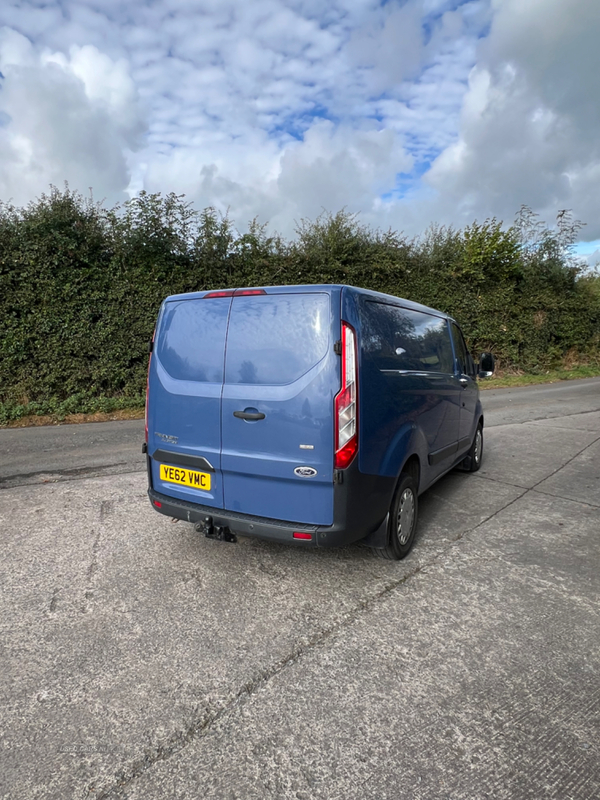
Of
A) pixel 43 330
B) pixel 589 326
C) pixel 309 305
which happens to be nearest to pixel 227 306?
pixel 309 305

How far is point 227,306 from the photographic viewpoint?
10.8 feet

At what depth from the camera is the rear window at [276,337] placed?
2979 mm

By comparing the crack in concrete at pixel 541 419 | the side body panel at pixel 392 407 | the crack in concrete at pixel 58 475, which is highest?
the side body panel at pixel 392 407

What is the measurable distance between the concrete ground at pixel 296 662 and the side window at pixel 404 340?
1.44 metres

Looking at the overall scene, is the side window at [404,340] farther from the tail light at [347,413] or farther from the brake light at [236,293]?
the brake light at [236,293]

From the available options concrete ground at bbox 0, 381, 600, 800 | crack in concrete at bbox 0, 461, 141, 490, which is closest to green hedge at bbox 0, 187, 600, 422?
crack in concrete at bbox 0, 461, 141, 490

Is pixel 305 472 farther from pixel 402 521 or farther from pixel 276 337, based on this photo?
pixel 402 521

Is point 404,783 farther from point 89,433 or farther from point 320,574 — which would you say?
point 89,433

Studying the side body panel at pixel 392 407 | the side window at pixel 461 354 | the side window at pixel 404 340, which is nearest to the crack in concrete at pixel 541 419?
the side window at pixel 461 354

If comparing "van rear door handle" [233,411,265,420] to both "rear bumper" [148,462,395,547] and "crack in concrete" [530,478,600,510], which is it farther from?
"crack in concrete" [530,478,600,510]

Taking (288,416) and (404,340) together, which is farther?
(404,340)

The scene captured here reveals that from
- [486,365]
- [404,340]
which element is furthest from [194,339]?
[486,365]

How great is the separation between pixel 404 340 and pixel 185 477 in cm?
190

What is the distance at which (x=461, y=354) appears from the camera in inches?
Answer: 217
